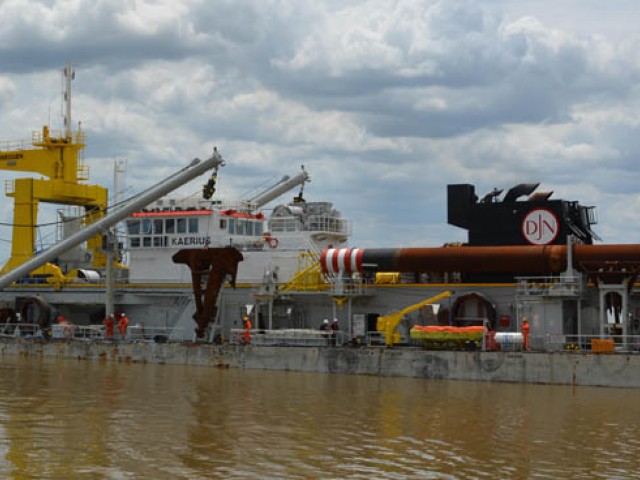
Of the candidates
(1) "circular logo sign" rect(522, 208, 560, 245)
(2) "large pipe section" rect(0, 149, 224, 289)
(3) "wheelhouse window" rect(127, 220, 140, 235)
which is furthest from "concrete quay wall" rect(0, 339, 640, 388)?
(1) "circular logo sign" rect(522, 208, 560, 245)

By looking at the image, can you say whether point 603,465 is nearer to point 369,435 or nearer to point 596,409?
point 369,435

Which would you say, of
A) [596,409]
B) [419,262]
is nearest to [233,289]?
[419,262]

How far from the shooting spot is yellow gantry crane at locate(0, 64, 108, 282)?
190 feet

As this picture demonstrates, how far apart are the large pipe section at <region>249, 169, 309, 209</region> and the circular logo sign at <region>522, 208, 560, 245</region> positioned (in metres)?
19.0

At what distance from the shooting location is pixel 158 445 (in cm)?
2503

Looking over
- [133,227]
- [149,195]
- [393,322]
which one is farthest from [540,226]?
[133,227]

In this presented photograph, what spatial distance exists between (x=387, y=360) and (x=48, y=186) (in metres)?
27.0

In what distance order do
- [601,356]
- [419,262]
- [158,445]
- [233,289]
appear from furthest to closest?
[233,289]
[419,262]
[601,356]
[158,445]

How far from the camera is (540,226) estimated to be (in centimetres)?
4303

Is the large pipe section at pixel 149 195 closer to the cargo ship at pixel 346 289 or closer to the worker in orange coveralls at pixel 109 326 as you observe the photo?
the cargo ship at pixel 346 289

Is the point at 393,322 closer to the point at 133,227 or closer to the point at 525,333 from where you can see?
the point at 525,333

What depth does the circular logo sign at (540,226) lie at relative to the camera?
140 ft

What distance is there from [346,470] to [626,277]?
20.3 meters

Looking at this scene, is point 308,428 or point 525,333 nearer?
point 308,428
